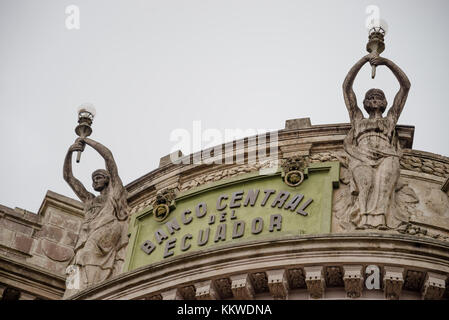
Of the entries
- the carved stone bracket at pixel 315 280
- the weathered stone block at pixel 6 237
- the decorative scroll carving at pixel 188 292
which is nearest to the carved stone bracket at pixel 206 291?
the decorative scroll carving at pixel 188 292

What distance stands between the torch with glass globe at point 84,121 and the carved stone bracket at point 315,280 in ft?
21.8

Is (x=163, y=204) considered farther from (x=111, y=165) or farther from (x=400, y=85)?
(x=400, y=85)

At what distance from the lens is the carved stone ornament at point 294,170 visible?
88.9 ft

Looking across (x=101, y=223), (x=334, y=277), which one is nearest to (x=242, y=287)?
(x=334, y=277)

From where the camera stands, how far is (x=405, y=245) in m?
24.8

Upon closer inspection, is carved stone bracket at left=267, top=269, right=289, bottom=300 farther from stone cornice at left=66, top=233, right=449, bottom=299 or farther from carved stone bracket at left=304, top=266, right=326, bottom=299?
carved stone bracket at left=304, top=266, right=326, bottom=299

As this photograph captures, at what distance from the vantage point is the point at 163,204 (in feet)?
93.0

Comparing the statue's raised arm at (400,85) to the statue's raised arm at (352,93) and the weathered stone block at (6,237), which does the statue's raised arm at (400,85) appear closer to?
the statue's raised arm at (352,93)

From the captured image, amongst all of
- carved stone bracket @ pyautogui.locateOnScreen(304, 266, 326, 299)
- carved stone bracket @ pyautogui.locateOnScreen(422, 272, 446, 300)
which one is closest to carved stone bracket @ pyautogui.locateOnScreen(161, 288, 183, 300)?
carved stone bracket @ pyautogui.locateOnScreen(304, 266, 326, 299)

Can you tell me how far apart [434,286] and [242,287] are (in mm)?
3409
